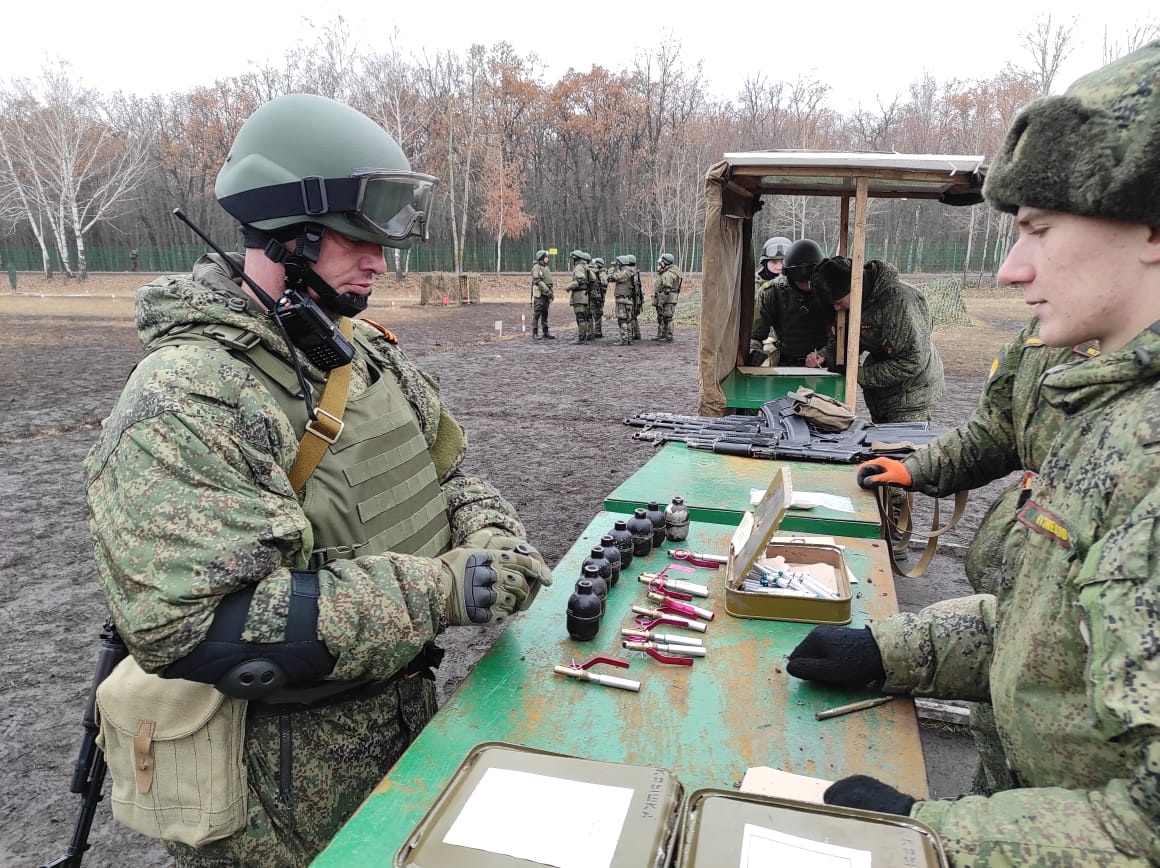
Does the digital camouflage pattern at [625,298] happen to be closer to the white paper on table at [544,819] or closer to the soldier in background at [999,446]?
the soldier in background at [999,446]

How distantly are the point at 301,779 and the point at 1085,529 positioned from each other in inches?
68.1

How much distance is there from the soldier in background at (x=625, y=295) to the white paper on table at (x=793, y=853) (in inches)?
627

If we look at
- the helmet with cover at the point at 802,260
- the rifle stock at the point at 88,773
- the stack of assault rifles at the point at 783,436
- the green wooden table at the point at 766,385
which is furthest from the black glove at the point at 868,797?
the helmet with cover at the point at 802,260

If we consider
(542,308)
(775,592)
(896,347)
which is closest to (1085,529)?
(775,592)

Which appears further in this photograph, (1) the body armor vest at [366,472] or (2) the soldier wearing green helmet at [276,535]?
(1) the body armor vest at [366,472]

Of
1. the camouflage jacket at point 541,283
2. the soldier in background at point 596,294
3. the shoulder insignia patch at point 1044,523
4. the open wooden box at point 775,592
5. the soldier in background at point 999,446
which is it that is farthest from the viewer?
the camouflage jacket at point 541,283

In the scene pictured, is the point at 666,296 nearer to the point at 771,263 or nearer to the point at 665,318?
the point at 665,318

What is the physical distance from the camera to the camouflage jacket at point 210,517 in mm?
1490

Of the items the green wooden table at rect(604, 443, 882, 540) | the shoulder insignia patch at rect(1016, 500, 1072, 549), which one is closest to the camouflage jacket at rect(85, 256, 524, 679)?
the shoulder insignia patch at rect(1016, 500, 1072, 549)

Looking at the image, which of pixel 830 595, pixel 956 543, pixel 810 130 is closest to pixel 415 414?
pixel 830 595

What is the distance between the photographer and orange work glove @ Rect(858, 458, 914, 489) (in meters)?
3.21

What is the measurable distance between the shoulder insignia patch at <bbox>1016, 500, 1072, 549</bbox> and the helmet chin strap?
5.28 ft

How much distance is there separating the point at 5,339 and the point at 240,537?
18706 mm

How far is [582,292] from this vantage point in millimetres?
16953
